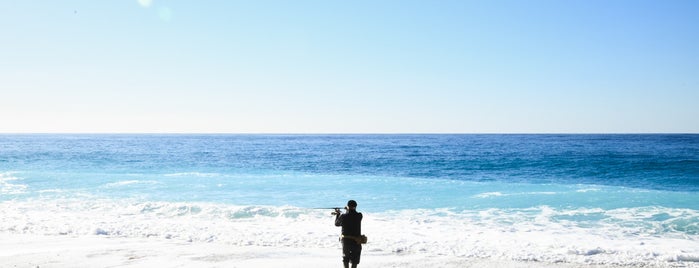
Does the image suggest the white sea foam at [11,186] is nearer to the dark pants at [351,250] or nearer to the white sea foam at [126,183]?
the white sea foam at [126,183]

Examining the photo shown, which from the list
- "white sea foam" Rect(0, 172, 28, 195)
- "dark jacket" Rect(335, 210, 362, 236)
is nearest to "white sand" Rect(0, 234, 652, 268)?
"dark jacket" Rect(335, 210, 362, 236)

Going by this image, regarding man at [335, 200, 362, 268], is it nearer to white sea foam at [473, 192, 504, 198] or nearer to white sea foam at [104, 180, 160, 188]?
white sea foam at [473, 192, 504, 198]

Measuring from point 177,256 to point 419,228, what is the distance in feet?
21.8

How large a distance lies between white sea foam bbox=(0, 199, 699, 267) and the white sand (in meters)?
0.56

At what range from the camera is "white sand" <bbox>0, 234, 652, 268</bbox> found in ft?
31.0

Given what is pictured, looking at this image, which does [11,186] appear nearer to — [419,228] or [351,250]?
[419,228]

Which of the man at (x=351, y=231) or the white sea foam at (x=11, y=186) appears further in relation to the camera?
the white sea foam at (x=11, y=186)

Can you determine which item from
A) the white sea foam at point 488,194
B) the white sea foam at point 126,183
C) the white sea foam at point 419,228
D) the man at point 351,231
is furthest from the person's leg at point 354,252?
the white sea foam at point 126,183

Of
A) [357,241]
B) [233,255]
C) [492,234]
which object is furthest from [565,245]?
[233,255]

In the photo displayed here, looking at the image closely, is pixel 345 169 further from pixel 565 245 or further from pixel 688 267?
pixel 688 267

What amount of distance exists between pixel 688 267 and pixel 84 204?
18.7 metres

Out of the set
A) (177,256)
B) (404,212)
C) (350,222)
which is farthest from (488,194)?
(177,256)

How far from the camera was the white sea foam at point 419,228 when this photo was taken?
35.0 ft

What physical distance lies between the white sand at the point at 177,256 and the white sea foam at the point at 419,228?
56cm
